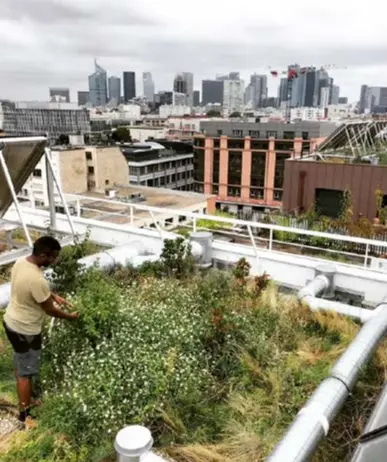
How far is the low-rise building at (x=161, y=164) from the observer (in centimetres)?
6056

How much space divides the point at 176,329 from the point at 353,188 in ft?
53.1

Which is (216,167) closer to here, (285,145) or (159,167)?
(159,167)

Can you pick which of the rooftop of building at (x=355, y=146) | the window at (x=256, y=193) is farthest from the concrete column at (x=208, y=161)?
the rooftop of building at (x=355, y=146)

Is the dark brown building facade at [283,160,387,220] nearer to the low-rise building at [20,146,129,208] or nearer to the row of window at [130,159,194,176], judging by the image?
the low-rise building at [20,146,129,208]

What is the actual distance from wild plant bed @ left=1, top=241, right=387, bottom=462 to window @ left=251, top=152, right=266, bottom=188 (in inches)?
2133

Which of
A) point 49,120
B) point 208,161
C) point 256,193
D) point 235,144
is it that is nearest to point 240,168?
point 235,144

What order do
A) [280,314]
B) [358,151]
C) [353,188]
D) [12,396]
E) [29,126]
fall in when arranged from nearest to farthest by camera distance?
[12,396], [280,314], [353,188], [358,151], [29,126]

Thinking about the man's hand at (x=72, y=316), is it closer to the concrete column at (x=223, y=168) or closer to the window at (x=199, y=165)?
the concrete column at (x=223, y=168)

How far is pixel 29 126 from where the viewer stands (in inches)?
4508

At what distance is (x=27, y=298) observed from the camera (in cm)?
380

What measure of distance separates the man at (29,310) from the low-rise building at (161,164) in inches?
2254

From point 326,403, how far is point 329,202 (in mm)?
17504

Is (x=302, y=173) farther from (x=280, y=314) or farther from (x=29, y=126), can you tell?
(x=29, y=126)

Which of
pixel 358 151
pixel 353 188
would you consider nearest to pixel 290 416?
pixel 353 188
